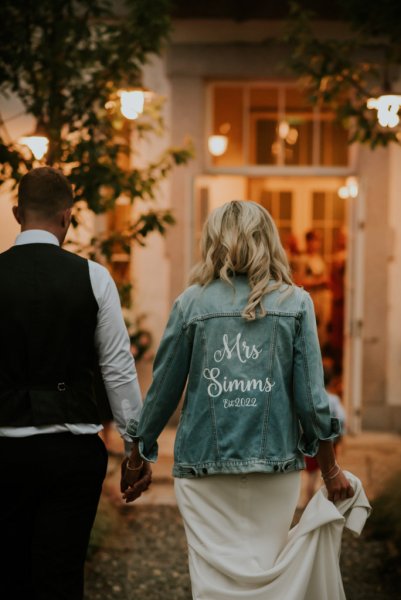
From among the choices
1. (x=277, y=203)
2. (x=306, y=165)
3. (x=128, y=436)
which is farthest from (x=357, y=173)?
(x=128, y=436)

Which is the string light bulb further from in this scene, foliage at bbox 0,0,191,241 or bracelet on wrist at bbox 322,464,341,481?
bracelet on wrist at bbox 322,464,341,481

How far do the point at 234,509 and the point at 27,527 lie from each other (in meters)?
0.75

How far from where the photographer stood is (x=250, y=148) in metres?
10.1

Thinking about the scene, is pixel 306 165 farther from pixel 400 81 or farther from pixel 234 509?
pixel 234 509

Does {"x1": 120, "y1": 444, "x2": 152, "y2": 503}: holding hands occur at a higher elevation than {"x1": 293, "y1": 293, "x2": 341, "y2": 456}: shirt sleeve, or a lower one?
lower

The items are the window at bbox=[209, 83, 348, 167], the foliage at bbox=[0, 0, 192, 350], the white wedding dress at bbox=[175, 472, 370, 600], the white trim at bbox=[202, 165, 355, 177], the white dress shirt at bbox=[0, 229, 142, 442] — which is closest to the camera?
the white wedding dress at bbox=[175, 472, 370, 600]

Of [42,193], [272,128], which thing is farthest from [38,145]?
[272,128]

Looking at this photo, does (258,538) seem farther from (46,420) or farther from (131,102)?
(131,102)

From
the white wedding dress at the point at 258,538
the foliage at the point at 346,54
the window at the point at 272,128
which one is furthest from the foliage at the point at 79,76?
the window at the point at 272,128

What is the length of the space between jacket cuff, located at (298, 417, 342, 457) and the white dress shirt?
67 cm

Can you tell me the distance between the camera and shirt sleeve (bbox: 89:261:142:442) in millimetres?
3576

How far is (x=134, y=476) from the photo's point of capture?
3717 millimetres

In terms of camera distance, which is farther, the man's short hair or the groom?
the man's short hair

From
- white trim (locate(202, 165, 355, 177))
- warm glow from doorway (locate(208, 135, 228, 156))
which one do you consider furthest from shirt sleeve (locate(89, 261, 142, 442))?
warm glow from doorway (locate(208, 135, 228, 156))
